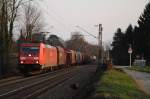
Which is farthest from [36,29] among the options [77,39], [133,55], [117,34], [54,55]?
[77,39]

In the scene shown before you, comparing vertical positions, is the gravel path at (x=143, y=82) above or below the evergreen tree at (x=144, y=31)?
below

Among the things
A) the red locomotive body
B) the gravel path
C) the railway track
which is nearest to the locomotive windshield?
the red locomotive body

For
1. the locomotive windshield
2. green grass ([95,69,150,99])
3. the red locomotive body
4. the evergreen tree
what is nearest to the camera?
green grass ([95,69,150,99])

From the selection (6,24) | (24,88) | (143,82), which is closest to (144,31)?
(6,24)

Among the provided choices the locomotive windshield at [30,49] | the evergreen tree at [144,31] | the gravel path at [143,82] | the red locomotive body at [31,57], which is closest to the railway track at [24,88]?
the gravel path at [143,82]

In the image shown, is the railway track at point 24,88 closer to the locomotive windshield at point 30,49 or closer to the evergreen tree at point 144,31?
the locomotive windshield at point 30,49

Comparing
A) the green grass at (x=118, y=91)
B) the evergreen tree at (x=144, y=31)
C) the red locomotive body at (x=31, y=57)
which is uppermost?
the evergreen tree at (x=144, y=31)

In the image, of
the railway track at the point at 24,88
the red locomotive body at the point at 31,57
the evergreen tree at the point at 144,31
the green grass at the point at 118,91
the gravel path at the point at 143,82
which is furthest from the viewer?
the evergreen tree at the point at 144,31

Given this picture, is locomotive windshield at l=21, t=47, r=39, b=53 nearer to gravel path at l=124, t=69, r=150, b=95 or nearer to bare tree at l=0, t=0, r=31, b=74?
bare tree at l=0, t=0, r=31, b=74

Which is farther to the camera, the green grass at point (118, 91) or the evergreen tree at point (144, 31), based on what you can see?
the evergreen tree at point (144, 31)

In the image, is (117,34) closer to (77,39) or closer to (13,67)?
(77,39)

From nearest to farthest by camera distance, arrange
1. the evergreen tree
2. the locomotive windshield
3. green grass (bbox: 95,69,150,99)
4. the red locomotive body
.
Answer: green grass (bbox: 95,69,150,99) → the red locomotive body → the locomotive windshield → the evergreen tree

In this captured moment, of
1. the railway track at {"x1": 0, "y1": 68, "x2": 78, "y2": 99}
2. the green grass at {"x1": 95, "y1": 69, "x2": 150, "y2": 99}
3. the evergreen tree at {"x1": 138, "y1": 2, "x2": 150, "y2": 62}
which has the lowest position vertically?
the railway track at {"x1": 0, "y1": 68, "x2": 78, "y2": 99}

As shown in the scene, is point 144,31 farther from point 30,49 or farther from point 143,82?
point 143,82
